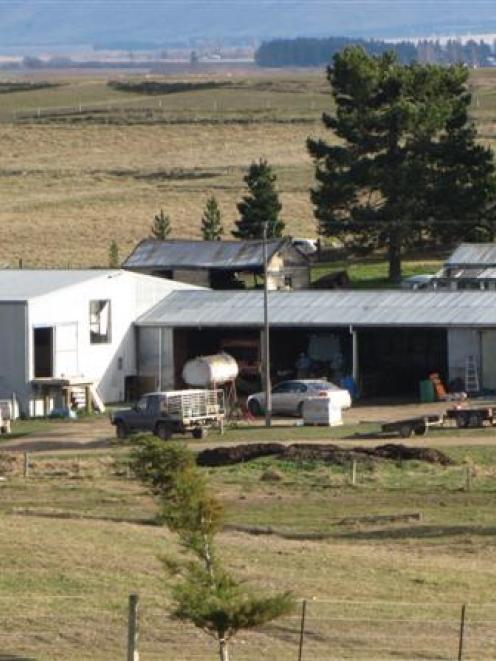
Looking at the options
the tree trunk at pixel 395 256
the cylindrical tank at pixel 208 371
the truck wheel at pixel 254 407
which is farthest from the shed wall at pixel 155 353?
the tree trunk at pixel 395 256

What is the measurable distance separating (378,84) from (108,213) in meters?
30.3

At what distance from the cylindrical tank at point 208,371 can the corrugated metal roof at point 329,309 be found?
11.2 ft

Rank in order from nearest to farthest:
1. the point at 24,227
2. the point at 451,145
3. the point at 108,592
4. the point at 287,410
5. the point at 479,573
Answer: the point at 108,592 < the point at 479,573 < the point at 287,410 < the point at 451,145 < the point at 24,227

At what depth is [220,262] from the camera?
7781 cm

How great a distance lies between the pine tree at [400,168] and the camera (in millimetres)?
85812

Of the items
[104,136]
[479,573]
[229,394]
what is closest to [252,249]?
[229,394]

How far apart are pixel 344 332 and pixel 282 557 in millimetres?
31754

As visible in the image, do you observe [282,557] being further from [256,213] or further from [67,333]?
[256,213]

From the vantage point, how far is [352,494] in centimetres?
4409

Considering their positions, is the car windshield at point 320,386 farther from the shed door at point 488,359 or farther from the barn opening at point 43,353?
the barn opening at point 43,353

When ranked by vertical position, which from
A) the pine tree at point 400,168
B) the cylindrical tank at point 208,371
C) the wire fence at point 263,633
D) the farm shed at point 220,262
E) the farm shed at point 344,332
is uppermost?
the pine tree at point 400,168

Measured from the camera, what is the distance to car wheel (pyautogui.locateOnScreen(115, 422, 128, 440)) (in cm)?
5419

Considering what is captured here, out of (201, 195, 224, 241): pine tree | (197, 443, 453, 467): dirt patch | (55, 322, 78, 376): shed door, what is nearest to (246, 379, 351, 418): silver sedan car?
(55, 322, 78, 376): shed door

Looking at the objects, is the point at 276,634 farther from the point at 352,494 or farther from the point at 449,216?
the point at 449,216
